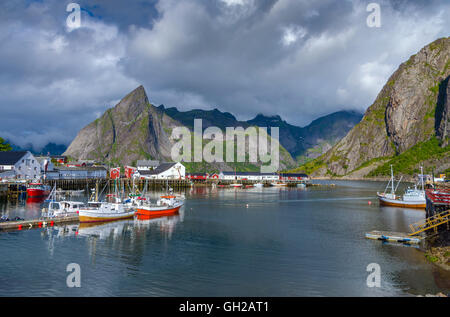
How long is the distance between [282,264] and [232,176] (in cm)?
16351

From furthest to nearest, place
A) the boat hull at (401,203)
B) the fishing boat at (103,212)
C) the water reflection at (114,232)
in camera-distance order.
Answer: the boat hull at (401,203)
the fishing boat at (103,212)
the water reflection at (114,232)

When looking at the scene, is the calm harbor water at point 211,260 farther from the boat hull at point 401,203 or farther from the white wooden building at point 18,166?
the white wooden building at point 18,166

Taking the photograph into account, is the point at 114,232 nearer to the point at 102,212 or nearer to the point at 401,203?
the point at 102,212

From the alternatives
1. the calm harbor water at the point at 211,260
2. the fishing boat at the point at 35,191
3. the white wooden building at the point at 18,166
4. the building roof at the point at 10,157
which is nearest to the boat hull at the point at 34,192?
the fishing boat at the point at 35,191

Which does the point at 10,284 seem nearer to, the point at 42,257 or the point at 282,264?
the point at 42,257

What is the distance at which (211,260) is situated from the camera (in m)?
35.5

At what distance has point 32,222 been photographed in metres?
50.5

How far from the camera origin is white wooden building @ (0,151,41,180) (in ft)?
381

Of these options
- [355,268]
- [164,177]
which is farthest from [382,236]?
[164,177]

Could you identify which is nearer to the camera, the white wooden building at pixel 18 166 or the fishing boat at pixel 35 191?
the fishing boat at pixel 35 191

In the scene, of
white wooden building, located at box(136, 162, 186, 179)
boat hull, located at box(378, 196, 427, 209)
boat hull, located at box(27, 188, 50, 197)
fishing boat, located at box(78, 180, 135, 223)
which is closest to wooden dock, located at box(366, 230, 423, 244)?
fishing boat, located at box(78, 180, 135, 223)

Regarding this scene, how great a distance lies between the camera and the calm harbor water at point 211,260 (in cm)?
2741
